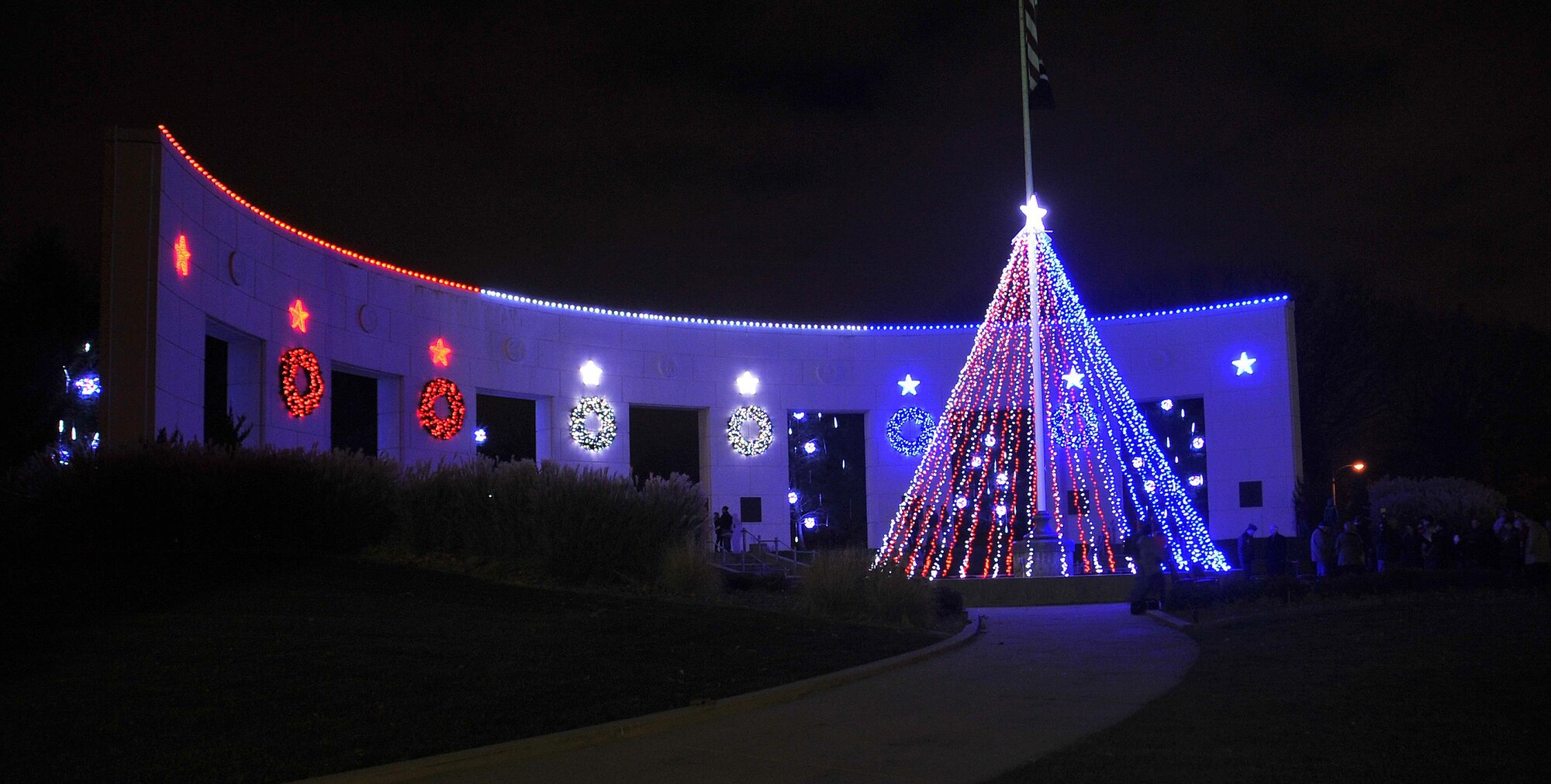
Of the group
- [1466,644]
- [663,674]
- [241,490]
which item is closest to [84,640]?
[663,674]

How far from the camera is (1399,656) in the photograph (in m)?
9.66

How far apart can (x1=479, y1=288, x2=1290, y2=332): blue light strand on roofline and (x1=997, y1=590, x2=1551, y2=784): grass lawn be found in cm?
1845

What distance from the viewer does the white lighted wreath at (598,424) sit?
27500 mm

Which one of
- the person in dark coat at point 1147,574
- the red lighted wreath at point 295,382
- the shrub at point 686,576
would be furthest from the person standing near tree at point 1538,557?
the red lighted wreath at point 295,382

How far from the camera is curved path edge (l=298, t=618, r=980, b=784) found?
6445mm

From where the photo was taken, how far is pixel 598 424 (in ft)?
91.3

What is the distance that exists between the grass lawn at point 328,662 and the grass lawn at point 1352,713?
319 cm

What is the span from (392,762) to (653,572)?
8378 mm

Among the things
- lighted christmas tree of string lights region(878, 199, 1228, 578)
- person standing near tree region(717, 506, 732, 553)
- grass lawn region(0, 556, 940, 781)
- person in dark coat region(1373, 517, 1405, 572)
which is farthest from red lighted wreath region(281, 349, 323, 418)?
person in dark coat region(1373, 517, 1405, 572)

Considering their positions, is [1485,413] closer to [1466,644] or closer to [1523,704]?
[1466,644]

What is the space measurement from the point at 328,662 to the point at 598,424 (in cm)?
1906

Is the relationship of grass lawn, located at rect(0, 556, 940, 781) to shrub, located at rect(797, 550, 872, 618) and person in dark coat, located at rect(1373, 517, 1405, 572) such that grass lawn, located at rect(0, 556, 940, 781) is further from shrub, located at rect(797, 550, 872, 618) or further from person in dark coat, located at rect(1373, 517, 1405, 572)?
person in dark coat, located at rect(1373, 517, 1405, 572)

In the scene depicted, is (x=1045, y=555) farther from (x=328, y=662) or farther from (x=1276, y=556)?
(x=328, y=662)

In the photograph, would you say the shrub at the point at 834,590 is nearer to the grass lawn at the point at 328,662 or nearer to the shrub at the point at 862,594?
the shrub at the point at 862,594
